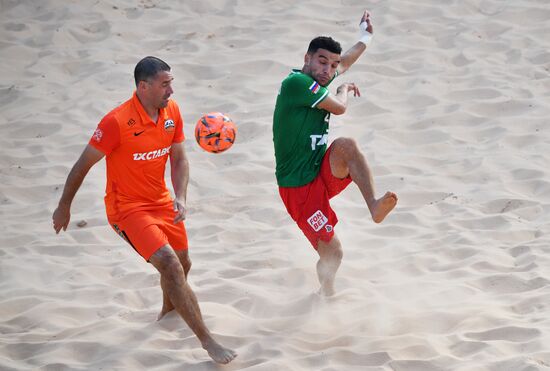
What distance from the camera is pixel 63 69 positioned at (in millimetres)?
9438

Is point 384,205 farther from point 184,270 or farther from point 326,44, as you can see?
point 184,270

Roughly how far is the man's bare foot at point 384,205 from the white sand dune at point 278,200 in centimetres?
68

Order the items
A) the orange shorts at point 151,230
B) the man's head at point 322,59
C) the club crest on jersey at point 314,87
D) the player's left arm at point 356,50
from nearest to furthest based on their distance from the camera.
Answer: the orange shorts at point 151,230
the club crest on jersey at point 314,87
the man's head at point 322,59
the player's left arm at point 356,50

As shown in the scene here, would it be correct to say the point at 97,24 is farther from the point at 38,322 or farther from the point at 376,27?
the point at 38,322

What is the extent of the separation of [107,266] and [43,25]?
441 cm

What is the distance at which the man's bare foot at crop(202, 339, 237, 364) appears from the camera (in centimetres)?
511

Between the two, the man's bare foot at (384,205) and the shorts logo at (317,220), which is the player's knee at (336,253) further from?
the man's bare foot at (384,205)

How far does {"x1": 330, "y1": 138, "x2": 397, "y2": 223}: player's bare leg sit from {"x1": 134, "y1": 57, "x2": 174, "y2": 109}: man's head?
1086 millimetres

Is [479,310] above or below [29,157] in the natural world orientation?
above

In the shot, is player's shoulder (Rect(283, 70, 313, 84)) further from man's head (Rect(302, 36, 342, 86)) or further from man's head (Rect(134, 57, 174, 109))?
man's head (Rect(134, 57, 174, 109))

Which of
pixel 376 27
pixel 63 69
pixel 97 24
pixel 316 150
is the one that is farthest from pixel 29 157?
pixel 376 27

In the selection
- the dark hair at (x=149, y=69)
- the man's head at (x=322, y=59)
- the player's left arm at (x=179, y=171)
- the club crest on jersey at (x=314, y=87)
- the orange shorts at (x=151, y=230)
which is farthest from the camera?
the man's head at (x=322, y=59)

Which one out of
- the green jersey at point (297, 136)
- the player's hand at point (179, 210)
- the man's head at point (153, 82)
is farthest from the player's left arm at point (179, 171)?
the green jersey at point (297, 136)

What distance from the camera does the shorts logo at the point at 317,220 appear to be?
5816mm
